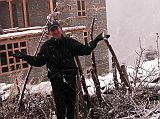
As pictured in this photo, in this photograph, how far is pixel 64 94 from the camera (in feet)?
18.7

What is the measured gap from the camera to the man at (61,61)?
554cm

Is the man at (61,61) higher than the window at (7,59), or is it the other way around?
the man at (61,61)

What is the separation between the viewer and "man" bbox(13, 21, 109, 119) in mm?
5535

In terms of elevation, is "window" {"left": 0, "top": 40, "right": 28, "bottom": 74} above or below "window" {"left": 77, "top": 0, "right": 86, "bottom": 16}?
below

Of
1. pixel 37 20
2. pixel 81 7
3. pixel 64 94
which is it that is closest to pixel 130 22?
pixel 81 7

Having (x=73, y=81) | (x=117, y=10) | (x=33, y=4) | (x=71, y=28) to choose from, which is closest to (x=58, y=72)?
(x=73, y=81)

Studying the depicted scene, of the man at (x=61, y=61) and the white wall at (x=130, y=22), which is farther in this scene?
the white wall at (x=130, y=22)

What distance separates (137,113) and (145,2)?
298 feet

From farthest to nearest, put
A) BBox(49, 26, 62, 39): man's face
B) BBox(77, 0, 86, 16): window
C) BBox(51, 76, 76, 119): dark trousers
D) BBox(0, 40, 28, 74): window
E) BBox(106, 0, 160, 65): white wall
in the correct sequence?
BBox(106, 0, 160, 65): white wall < BBox(77, 0, 86, 16): window < BBox(0, 40, 28, 74): window < BBox(51, 76, 76, 119): dark trousers < BBox(49, 26, 62, 39): man's face

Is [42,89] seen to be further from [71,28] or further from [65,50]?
[71,28]

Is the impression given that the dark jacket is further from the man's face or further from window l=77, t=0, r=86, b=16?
window l=77, t=0, r=86, b=16

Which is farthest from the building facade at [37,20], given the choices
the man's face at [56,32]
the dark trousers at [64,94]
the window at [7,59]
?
the man's face at [56,32]

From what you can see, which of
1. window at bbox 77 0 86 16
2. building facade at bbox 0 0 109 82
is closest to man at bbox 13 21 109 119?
building facade at bbox 0 0 109 82

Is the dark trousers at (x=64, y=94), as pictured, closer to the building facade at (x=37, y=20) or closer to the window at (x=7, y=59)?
the window at (x=7, y=59)
